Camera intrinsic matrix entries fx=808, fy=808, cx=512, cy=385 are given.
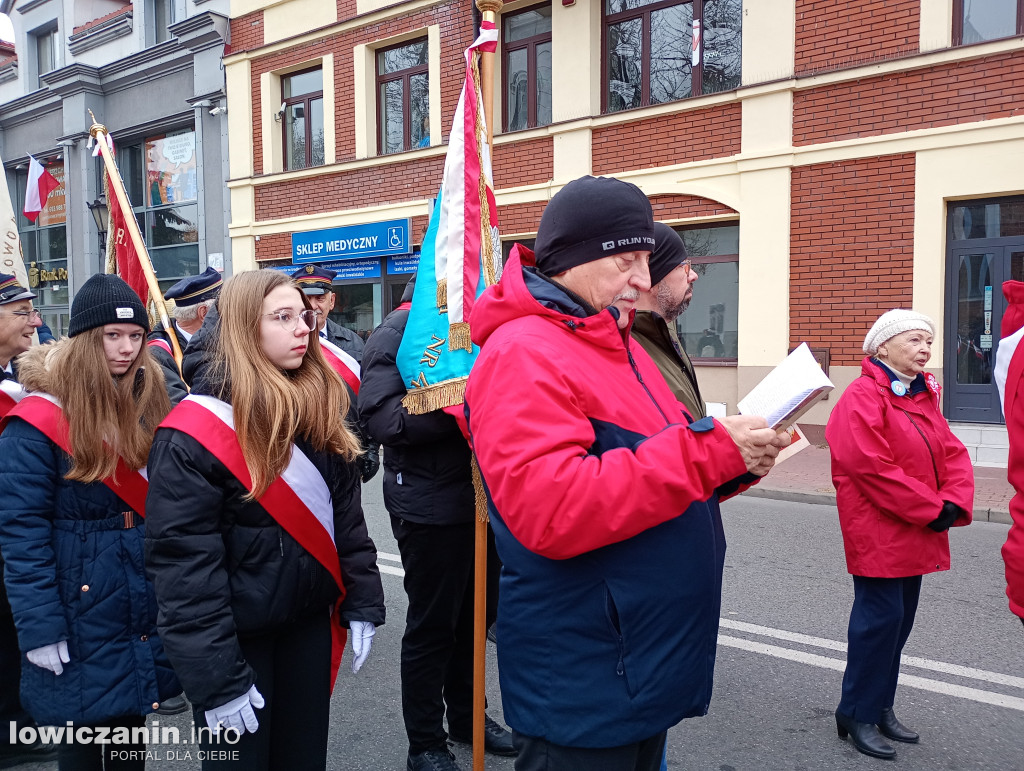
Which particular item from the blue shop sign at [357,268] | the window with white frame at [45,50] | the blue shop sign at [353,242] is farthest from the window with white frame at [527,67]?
the window with white frame at [45,50]

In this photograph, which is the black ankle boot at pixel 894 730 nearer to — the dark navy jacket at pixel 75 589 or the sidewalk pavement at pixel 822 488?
the dark navy jacket at pixel 75 589

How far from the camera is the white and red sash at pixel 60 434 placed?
2.61 m

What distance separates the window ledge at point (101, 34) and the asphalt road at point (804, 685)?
18.3m

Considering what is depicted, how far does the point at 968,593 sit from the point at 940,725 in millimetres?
2013

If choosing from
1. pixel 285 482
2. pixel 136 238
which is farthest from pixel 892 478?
pixel 136 238

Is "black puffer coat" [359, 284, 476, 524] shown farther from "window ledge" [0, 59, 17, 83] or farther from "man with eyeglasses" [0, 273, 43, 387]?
"window ledge" [0, 59, 17, 83]

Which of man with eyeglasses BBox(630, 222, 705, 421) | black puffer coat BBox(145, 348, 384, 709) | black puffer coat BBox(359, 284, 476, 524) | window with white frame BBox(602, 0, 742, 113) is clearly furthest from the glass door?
black puffer coat BBox(145, 348, 384, 709)

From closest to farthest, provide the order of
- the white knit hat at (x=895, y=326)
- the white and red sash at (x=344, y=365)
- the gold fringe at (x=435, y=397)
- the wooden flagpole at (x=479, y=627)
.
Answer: the wooden flagpole at (x=479, y=627)
the gold fringe at (x=435, y=397)
the white knit hat at (x=895, y=326)
the white and red sash at (x=344, y=365)

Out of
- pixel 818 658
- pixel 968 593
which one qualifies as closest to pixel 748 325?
pixel 968 593

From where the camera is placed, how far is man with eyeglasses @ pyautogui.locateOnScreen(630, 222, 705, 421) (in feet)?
9.29

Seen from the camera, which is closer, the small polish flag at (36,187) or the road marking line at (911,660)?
the road marking line at (911,660)

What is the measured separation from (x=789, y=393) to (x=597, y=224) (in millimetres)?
608

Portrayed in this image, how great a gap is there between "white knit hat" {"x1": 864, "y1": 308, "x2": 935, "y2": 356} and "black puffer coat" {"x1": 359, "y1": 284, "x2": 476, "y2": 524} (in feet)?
6.11

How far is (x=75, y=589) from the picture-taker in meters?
2.57
